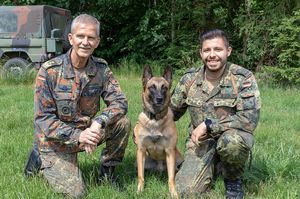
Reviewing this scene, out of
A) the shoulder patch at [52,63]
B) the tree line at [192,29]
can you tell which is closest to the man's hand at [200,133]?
the shoulder patch at [52,63]

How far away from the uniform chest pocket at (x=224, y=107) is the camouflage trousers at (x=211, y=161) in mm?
238

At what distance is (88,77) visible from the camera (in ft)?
12.2

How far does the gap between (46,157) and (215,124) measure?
4.84 feet

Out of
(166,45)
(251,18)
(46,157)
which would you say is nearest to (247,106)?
(46,157)

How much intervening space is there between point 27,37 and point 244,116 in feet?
30.8

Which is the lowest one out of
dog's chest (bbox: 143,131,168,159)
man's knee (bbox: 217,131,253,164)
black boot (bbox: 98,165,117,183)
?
black boot (bbox: 98,165,117,183)

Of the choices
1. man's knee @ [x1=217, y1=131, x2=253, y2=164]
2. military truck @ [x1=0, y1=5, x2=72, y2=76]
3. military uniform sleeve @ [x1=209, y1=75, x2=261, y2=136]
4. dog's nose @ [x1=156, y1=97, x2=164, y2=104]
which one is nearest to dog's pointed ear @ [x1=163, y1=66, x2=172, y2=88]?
dog's nose @ [x1=156, y1=97, x2=164, y2=104]

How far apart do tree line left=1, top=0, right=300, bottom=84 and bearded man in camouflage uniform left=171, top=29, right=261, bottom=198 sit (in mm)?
7274

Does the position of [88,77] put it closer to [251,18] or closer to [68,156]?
[68,156]

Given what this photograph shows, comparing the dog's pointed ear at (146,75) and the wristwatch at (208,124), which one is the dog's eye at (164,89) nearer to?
the dog's pointed ear at (146,75)

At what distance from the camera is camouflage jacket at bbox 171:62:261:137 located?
11.5 ft

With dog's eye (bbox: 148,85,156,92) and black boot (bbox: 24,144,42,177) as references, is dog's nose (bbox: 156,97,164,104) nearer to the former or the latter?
dog's eye (bbox: 148,85,156,92)

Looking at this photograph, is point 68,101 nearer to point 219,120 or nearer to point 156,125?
point 156,125

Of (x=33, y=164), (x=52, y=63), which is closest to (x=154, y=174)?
(x=33, y=164)
